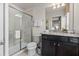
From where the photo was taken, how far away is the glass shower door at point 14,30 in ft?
8.98

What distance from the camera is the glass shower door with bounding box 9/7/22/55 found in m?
2.74

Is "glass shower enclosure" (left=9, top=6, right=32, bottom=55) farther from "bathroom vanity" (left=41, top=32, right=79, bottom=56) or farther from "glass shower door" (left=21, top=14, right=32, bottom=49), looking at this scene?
"bathroom vanity" (left=41, top=32, right=79, bottom=56)

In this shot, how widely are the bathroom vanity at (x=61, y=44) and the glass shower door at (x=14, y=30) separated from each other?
0.94 metres

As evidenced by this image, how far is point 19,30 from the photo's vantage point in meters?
3.19

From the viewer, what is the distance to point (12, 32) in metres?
2.81

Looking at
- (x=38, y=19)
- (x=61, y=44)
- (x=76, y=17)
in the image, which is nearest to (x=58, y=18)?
(x=76, y=17)

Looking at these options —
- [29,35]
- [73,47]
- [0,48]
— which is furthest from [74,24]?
[0,48]

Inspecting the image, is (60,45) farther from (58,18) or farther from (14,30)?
(14,30)

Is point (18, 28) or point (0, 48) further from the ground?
point (18, 28)

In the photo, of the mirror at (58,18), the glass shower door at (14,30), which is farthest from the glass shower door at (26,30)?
the mirror at (58,18)

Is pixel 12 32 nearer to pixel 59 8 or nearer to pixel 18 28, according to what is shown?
pixel 18 28

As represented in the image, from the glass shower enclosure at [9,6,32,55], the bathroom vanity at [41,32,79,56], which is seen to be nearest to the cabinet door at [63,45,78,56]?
the bathroom vanity at [41,32,79,56]

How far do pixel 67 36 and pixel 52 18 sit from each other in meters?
0.90

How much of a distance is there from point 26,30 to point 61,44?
5.51 feet
